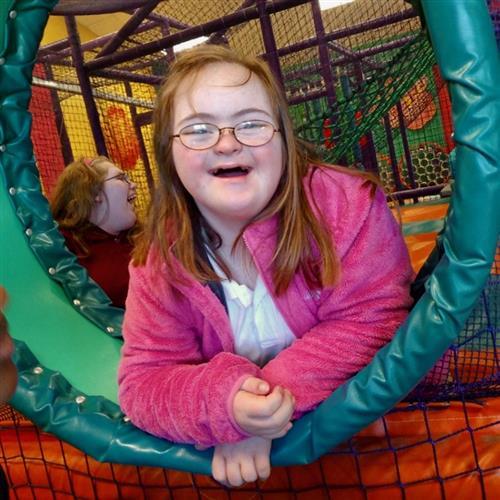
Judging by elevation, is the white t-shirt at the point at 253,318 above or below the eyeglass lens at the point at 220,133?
below

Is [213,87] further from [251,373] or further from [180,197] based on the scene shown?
[251,373]

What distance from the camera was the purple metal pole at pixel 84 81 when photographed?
8.04ft

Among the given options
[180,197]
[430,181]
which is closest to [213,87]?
[180,197]

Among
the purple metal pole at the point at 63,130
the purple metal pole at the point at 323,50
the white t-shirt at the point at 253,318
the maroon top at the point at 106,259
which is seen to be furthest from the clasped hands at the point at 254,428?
the purple metal pole at the point at 63,130

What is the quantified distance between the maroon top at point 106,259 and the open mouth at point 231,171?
0.79 meters

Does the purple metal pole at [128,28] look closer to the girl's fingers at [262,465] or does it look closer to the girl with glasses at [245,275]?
the girl with glasses at [245,275]

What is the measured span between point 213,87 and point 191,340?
313mm

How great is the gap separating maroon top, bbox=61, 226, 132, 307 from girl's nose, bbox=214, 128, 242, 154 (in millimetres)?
818

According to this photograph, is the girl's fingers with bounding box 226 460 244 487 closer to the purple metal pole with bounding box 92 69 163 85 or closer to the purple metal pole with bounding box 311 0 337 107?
the purple metal pole with bounding box 92 69 163 85

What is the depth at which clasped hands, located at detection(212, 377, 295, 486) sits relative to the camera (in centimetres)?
61

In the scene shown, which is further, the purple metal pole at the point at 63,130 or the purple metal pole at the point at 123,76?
the purple metal pole at the point at 63,130

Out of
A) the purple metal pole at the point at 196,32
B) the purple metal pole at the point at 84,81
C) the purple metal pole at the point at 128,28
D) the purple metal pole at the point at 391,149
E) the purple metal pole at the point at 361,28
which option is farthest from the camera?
the purple metal pole at the point at 391,149

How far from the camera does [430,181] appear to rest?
4969 millimetres

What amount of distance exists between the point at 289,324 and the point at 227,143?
242 millimetres
